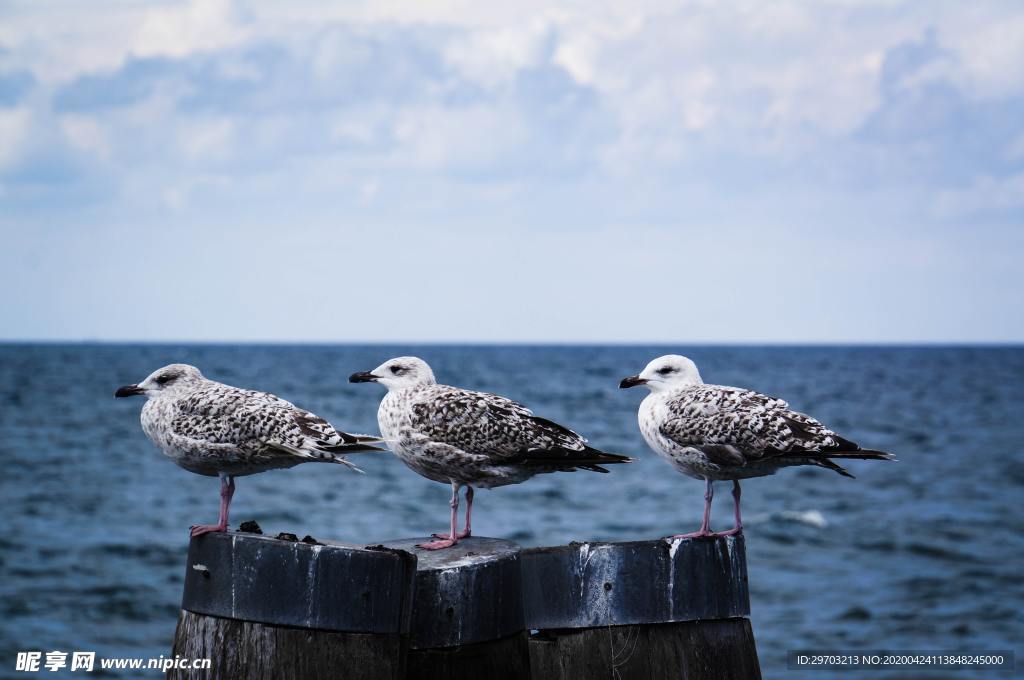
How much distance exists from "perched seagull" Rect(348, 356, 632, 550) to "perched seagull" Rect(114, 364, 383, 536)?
51 cm

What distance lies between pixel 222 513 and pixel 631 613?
7.41 feet

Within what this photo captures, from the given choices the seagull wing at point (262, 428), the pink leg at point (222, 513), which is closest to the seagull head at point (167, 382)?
the seagull wing at point (262, 428)

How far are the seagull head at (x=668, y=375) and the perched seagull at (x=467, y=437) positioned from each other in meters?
0.53

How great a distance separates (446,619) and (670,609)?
103 cm

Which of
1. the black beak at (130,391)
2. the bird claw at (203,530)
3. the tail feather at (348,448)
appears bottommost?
the bird claw at (203,530)

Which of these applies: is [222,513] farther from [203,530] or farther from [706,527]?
[706,527]

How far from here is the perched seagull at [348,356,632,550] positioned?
7.28 meters

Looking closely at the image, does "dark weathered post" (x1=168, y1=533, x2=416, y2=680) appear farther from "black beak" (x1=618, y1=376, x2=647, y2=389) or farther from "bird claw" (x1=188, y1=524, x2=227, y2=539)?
"black beak" (x1=618, y1=376, x2=647, y2=389)

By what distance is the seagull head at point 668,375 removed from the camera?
7.37 meters

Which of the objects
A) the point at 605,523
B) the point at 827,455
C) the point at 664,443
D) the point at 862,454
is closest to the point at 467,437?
the point at 664,443

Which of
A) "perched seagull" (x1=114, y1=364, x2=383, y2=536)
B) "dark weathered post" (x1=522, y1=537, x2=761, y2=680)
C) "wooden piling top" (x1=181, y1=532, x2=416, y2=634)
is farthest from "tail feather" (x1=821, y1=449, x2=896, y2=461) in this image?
"wooden piling top" (x1=181, y1=532, x2=416, y2=634)

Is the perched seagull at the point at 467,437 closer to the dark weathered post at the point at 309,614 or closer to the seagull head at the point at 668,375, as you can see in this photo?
the seagull head at the point at 668,375

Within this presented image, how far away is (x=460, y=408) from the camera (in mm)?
7418

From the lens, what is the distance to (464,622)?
5.51 metres
